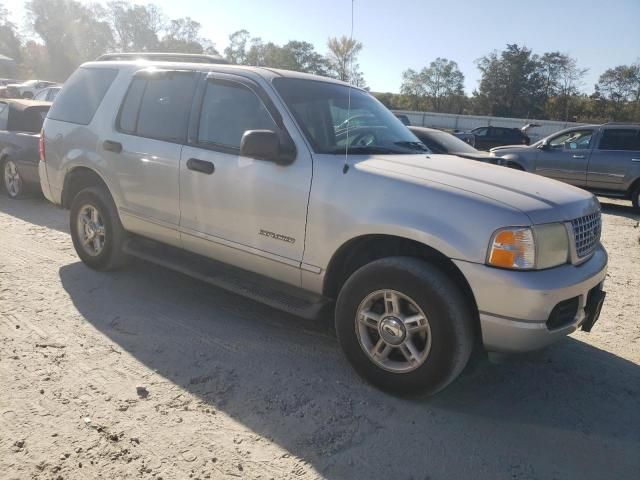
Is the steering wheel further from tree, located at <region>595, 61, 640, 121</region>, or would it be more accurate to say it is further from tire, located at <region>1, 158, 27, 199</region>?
tree, located at <region>595, 61, 640, 121</region>

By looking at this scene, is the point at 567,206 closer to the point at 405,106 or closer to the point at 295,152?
the point at 295,152

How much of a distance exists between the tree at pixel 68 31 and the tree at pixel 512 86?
54.7 meters

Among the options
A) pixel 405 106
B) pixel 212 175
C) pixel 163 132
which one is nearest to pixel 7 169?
pixel 163 132

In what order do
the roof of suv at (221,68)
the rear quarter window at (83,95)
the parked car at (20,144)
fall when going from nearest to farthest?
the roof of suv at (221,68) < the rear quarter window at (83,95) < the parked car at (20,144)

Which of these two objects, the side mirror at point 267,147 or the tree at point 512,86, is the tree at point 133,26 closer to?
the tree at point 512,86

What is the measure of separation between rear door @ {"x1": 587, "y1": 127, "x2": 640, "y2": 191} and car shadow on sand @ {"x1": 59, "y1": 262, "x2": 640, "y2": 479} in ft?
27.1

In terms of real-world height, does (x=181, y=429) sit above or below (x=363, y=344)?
below

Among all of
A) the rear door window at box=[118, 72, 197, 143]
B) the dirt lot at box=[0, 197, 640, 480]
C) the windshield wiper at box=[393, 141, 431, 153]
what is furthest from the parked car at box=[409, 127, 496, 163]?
the rear door window at box=[118, 72, 197, 143]

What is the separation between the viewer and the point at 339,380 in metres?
3.34

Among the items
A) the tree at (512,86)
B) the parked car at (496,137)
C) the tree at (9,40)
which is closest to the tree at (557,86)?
the tree at (512,86)

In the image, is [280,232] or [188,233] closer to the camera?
[280,232]

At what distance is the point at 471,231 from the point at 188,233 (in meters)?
2.32

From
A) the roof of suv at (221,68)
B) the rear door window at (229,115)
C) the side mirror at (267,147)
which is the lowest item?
the side mirror at (267,147)

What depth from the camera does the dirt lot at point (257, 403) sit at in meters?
2.56
